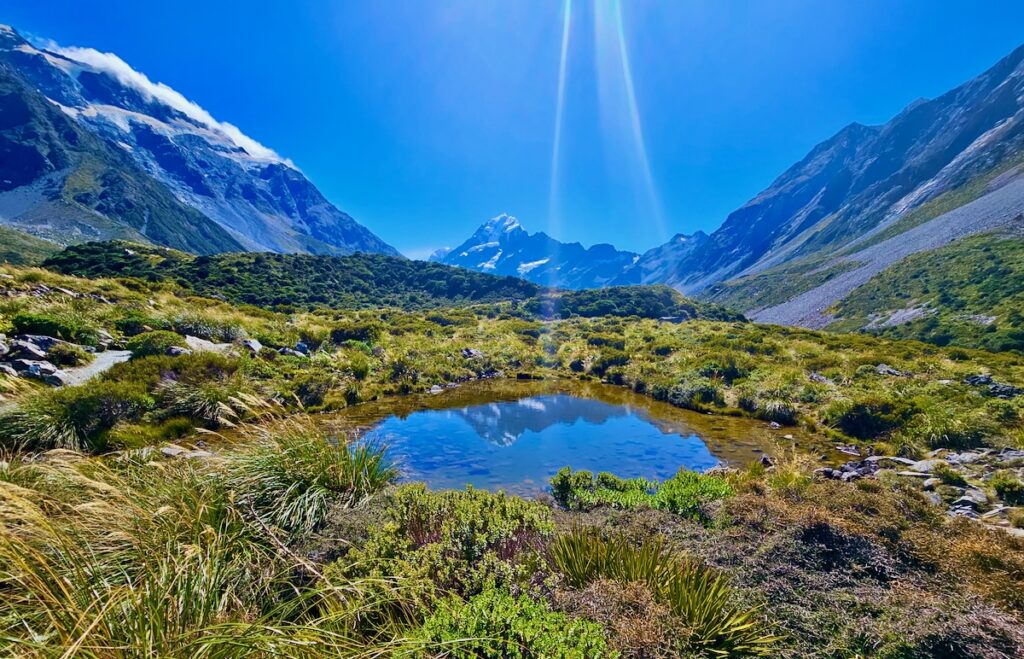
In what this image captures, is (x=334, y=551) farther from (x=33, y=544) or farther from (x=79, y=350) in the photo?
(x=79, y=350)

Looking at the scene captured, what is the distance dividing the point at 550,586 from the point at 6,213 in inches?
9098

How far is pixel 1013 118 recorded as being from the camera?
→ 121500mm

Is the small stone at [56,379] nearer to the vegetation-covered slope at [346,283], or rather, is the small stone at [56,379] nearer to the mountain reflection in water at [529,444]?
the mountain reflection in water at [529,444]

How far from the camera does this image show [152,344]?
49.1ft

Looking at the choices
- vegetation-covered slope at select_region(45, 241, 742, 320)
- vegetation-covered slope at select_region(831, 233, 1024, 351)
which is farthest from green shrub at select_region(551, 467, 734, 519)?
vegetation-covered slope at select_region(45, 241, 742, 320)

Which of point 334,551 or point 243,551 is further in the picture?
point 334,551

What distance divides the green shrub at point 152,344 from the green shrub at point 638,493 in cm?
1528

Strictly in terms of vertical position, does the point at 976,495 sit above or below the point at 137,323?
below

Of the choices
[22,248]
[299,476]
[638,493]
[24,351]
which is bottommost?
[638,493]

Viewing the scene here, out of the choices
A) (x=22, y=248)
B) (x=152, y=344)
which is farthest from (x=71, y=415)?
(x=22, y=248)

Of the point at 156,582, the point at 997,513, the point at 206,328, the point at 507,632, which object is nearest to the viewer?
the point at 156,582

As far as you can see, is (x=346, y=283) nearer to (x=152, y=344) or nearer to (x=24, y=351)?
(x=152, y=344)

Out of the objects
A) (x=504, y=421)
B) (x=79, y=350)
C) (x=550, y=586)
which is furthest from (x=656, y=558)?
(x=79, y=350)

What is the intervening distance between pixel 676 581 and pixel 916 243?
109046 millimetres
